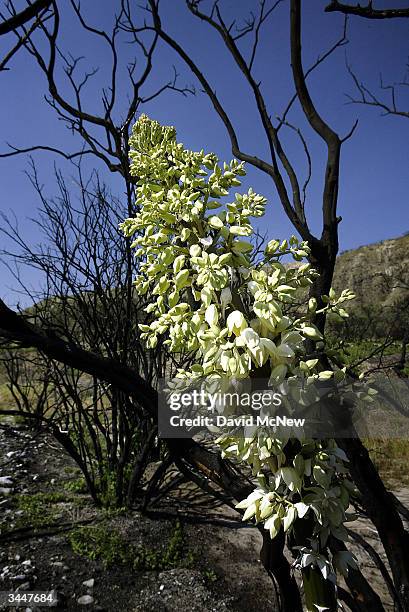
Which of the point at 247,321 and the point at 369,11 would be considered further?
the point at 369,11

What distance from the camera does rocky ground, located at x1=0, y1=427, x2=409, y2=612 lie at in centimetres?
218

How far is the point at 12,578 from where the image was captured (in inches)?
88.8

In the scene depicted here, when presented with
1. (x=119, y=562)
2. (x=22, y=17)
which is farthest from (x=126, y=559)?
(x=22, y=17)

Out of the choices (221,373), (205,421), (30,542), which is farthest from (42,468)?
(221,373)

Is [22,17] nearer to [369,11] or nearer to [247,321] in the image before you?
[247,321]

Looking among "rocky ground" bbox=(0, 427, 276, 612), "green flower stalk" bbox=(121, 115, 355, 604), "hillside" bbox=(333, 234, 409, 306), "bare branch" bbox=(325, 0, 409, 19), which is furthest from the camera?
"hillside" bbox=(333, 234, 409, 306)

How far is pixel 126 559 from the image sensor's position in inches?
99.2

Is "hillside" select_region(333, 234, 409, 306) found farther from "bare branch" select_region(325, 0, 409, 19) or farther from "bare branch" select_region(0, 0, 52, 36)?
"bare branch" select_region(0, 0, 52, 36)

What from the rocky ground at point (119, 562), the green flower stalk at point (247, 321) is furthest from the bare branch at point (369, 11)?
the rocky ground at point (119, 562)

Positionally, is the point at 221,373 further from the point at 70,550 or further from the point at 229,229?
the point at 70,550

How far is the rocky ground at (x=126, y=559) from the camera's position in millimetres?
2180

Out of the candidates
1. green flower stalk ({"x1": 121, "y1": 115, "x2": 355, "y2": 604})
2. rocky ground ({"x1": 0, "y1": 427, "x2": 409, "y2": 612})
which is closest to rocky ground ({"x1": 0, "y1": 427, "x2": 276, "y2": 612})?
rocky ground ({"x1": 0, "y1": 427, "x2": 409, "y2": 612})

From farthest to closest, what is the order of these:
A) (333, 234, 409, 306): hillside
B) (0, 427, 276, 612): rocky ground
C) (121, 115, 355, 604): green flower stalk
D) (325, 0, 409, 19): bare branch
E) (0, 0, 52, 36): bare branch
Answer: (333, 234, 409, 306): hillside, (0, 427, 276, 612): rocky ground, (325, 0, 409, 19): bare branch, (0, 0, 52, 36): bare branch, (121, 115, 355, 604): green flower stalk

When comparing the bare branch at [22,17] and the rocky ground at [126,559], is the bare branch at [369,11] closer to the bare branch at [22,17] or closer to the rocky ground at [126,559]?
the bare branch at [22,17]
